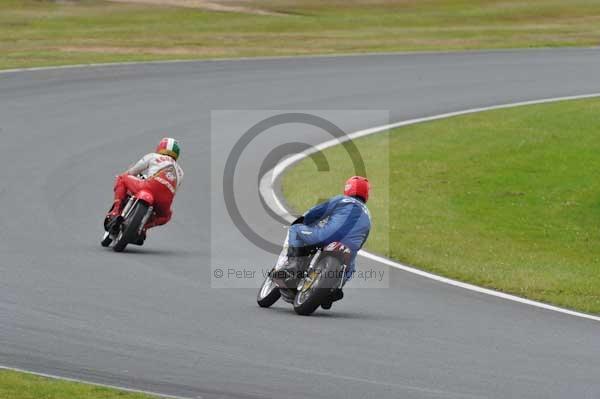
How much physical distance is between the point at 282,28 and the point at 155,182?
92.7 ft

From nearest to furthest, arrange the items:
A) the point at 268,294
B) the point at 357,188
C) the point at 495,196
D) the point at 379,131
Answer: the point at 357,188
the point at 268,294
the point at 495,196
the point at 379,131

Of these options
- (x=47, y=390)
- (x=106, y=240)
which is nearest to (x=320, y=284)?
(x=47, y=390)

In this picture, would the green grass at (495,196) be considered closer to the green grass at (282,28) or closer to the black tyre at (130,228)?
the black tyre at (130,228)

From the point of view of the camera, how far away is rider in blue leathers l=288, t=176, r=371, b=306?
12852 millimetres

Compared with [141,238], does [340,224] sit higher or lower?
higher

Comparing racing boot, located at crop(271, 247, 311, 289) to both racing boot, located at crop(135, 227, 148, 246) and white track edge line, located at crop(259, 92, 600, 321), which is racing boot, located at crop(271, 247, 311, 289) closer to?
white track edge line, located at crop(259, 92, 600, 321)

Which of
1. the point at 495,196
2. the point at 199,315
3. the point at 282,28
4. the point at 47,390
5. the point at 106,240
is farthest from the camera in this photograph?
the point at 282,28

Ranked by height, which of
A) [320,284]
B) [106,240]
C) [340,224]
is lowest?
[320,284]

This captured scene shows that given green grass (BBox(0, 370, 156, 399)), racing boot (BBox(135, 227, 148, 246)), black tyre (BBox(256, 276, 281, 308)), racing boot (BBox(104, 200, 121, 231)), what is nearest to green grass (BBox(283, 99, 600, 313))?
black tyre (BBox(256, 276, 281, 308))

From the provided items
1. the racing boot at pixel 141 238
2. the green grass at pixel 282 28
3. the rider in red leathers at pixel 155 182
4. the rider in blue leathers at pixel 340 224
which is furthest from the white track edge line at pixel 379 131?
the green grass at pixel 282 28

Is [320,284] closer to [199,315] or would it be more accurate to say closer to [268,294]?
[268,294]

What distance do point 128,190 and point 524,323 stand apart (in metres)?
5.89

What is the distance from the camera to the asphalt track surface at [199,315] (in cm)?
1034

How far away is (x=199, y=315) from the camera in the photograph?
1254cm
